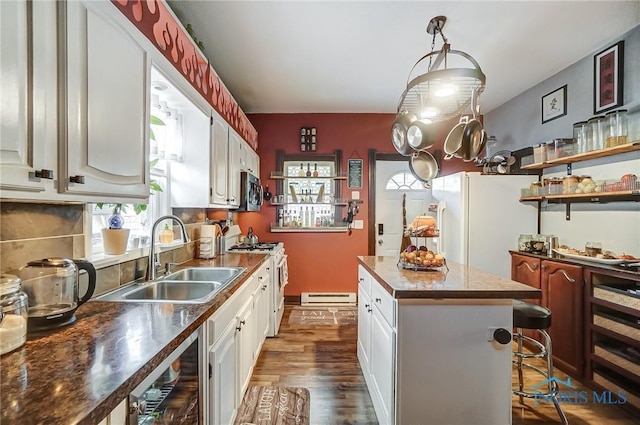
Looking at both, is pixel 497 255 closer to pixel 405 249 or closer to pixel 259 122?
pixel 405 249

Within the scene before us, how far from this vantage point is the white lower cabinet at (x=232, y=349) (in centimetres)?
141

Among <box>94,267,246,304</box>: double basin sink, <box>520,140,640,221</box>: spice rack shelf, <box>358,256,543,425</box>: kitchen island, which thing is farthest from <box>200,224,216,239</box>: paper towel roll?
<box>520,140,640,221</box>: spice rack shelf

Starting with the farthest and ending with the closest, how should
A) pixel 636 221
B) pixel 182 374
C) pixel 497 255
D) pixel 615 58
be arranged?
pixel 497 255, pixel 615 58, pixel 636 221, pixel 182 374

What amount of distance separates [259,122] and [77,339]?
153 inches

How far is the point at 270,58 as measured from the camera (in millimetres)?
2873

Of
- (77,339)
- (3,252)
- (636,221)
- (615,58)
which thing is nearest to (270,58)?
(3,252)

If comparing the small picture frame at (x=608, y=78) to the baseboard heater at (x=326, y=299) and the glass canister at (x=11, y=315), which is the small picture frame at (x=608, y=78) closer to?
the baseboard heater at (x=326, y=299)

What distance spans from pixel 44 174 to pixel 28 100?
205 mm

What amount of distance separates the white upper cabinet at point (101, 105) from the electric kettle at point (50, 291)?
0.29 meters

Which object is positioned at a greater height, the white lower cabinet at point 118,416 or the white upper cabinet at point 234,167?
the white upper cabinet at point 234,167

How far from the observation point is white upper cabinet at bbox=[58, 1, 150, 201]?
95 cm

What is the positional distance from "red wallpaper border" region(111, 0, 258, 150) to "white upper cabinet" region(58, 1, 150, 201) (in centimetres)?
14

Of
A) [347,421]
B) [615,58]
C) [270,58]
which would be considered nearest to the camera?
[347,421]

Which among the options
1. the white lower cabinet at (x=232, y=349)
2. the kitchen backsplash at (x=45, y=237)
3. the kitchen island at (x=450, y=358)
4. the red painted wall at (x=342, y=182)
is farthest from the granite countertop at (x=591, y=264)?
the kitchen backsplash at (x=45, y=237)
